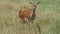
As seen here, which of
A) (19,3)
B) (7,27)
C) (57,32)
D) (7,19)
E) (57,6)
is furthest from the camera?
(19,3)

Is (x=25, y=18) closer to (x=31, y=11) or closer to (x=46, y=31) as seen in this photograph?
(x=31, y=11)

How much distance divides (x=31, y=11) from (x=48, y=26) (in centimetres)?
143

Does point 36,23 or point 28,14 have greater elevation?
point 28,14

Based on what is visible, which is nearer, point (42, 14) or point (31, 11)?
point (31, 11)

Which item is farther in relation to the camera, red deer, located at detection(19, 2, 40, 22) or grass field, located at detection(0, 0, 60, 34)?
red deer, located at detection(19, 2, 40, 22)

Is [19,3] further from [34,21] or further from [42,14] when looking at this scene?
[34,21]

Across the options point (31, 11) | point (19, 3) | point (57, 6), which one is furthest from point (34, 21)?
point (19, 3)

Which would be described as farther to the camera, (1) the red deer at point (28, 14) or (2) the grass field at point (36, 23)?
(1) the red deer at point (28, 14)

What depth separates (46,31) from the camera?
8969 mm

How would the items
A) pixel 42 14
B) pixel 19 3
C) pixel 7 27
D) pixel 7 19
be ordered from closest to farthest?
pixel 7 27
pixel 7 19
pixel 42 14
pixel 19 3

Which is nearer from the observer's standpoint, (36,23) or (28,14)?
(36,23)

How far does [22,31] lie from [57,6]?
6.09 m

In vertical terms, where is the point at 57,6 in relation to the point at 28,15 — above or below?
below

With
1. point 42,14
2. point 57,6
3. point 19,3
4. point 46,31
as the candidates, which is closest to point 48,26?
point 46,31
